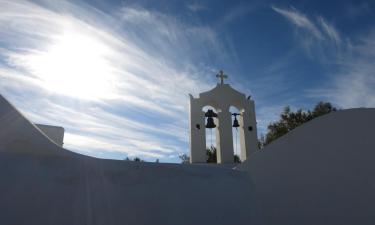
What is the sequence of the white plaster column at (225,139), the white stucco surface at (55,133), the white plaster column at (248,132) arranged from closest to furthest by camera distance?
the white plaster column at (225,139), the white plaster column at (248,132), the white stucco surface at (55,133)

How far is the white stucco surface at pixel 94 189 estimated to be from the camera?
10.2 ft

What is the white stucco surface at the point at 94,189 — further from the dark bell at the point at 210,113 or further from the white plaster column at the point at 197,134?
the dark bell at the point at 210,113

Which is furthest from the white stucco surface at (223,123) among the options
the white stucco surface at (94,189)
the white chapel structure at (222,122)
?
the white stucco surface at (94,189)

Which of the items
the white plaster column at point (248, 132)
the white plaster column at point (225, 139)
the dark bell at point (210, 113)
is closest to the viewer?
the white plaster column at point (225, 139)

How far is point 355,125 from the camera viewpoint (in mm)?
4535

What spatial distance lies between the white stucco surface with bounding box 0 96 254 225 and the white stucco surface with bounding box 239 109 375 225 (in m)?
0.92

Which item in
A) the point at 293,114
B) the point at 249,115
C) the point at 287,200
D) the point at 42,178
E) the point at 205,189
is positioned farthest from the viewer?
the point at 293,114

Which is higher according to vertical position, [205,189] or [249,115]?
[249,115]

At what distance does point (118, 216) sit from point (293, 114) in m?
18.4

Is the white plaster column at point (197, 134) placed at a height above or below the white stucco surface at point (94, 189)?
above

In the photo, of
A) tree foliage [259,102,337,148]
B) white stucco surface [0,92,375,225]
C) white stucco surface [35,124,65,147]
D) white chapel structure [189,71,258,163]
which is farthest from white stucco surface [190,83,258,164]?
tree foliage [259,102,337,148]

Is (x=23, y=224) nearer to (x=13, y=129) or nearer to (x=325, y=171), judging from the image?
(x=13, y=129)

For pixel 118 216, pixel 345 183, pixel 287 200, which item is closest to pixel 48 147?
pixel 118 216

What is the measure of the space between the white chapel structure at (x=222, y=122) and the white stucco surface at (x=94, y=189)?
399cm
